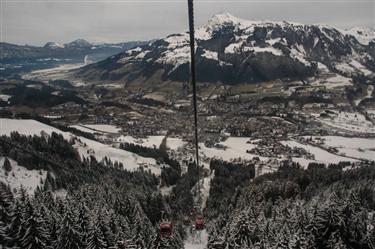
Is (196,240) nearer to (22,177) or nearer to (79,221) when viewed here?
(79,221)

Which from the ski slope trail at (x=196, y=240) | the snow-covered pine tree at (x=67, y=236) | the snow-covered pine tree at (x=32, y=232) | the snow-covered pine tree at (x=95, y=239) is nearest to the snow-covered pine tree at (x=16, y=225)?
the snow-covered pine tree at (x=32, y=232)

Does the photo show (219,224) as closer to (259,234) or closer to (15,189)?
(259,234)

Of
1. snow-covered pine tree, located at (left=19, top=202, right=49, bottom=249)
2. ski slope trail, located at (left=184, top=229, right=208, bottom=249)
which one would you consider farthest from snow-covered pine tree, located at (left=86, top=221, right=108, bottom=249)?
ski slope trail, located at (left=184, top=229, right=208, bottom=249)

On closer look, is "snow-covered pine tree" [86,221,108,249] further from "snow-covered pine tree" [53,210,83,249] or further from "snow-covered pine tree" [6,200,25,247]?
"snow-covered pine tree" [6,200,25,247]

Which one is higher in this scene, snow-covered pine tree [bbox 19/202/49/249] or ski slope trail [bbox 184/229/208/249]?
snow-covered pine tree [bbox 19/202/49/249]

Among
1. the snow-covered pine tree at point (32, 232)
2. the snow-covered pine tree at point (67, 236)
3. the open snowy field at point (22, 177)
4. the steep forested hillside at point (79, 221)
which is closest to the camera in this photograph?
the snow-covered pine tree at point (32, 232)

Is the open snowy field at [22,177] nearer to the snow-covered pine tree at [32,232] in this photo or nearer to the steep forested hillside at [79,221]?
the steep forested hillside at [79,221]

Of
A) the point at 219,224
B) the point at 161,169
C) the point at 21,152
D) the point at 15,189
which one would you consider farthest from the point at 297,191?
the point at 21,152

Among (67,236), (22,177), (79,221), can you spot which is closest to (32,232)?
(67,236)
